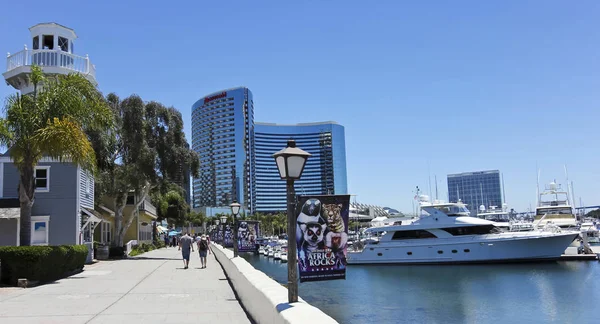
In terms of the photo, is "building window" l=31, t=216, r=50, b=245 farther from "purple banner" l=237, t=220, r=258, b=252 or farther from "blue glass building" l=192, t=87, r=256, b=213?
"blue glass building" l=192, t=87, r=256, b=213

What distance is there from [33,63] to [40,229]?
8.99 meters

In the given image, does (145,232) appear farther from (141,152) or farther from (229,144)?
(229,144)

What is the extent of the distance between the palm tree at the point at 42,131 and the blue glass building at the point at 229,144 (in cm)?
12624

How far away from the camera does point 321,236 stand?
664cm

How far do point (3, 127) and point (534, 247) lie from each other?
125ft

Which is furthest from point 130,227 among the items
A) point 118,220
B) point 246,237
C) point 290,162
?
point 290,162

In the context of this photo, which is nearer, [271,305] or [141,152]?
[271,305]

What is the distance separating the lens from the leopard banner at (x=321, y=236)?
6590mm

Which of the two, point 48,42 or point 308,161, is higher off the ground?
point 308,161

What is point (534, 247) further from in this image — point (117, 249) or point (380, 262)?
point (117, 249)

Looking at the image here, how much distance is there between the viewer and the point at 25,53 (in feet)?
88.4

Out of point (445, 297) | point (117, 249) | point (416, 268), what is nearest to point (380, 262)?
point (416, 268)

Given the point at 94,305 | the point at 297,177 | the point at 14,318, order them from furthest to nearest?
1. the point at 94,305
2. the point at 14,318
3. the point at 297,177

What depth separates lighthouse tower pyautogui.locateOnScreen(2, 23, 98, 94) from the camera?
26906 millimetres
